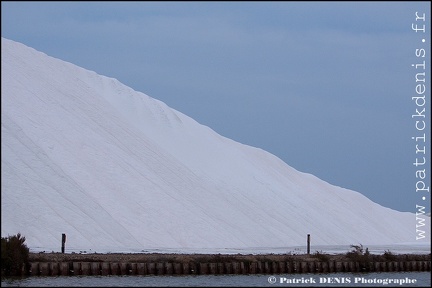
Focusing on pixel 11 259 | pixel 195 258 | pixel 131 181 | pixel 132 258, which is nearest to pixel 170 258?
pixel 195 258

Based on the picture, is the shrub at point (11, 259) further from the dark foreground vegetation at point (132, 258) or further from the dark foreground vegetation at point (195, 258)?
the dark foreground vegetation at point (195, 258)

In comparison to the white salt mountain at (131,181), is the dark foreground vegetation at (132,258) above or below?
below

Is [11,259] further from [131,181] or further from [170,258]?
[131,181]

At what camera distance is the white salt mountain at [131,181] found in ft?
134

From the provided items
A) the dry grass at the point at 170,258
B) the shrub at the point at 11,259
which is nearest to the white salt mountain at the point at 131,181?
the dry grass at the point at 170,258

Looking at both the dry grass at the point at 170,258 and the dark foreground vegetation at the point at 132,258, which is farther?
the dry grass at the point at 170,258

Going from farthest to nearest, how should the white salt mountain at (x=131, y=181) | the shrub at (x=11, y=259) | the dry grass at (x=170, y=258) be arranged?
1. the white salt mountain at (x=131, y=181)
2. the dry grass at (x=170, y=258)
3. the shrub at (x=11, y=259)

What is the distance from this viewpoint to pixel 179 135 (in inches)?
2418

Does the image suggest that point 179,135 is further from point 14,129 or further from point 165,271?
point 165,271

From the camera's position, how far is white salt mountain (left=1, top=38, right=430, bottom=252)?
40.9 m

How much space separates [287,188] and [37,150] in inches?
892

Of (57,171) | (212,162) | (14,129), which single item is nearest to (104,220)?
(57,171)

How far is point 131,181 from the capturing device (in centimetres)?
4788

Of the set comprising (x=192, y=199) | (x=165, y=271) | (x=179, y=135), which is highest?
(x=179, y=135)
